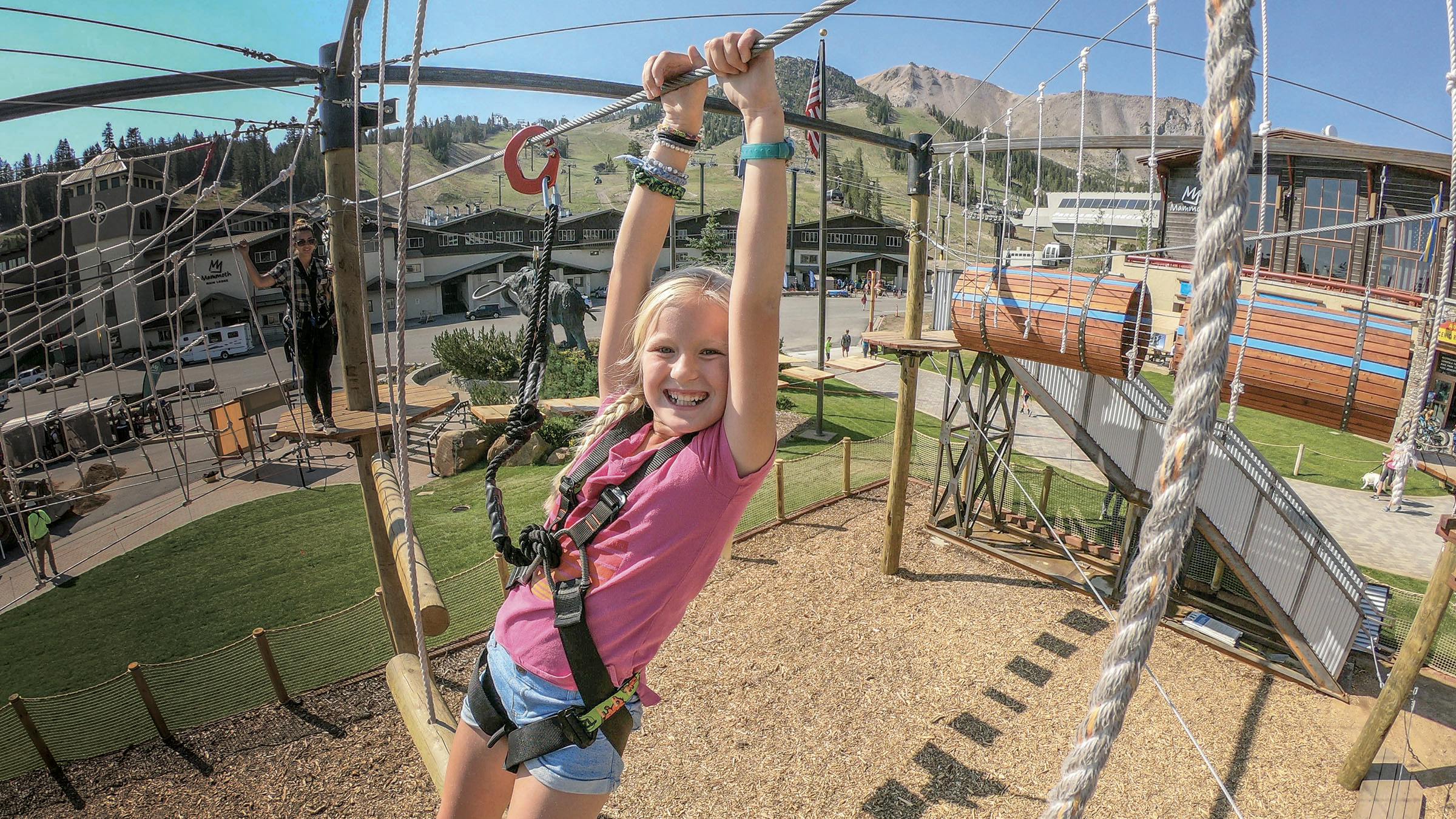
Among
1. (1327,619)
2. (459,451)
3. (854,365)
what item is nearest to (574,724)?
(1327,619)

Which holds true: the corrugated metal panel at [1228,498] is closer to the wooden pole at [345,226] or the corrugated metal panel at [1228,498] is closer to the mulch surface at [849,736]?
the mulch surface at [849,736]

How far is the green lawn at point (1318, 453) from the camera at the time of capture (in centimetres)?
1537

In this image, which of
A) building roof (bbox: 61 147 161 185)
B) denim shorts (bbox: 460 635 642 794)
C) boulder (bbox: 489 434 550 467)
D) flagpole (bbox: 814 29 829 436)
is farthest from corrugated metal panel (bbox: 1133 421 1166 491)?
boulder (bbox: 489 434 550 467)

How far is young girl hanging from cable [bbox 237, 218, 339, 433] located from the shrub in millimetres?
13075

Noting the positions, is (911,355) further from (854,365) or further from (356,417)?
(854,365)

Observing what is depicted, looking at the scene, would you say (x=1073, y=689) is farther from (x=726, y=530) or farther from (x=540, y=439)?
(x=540, y=439)

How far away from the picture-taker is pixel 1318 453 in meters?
17.2

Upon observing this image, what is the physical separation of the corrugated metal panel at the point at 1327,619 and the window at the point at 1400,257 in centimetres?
1012

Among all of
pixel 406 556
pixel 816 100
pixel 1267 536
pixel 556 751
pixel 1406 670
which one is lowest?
pixel 1406 670

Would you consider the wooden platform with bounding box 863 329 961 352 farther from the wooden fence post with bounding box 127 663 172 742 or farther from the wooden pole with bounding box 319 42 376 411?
the wooden fence post with bounding box 127 663 172 742

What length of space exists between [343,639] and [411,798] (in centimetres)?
256

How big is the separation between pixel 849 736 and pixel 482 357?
15.7m

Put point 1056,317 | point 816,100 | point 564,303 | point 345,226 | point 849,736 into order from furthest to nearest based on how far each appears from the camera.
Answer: point 564,303, point 816,100, point 1056,317, point 849,736, point 345,226

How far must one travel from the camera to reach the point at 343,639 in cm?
743
